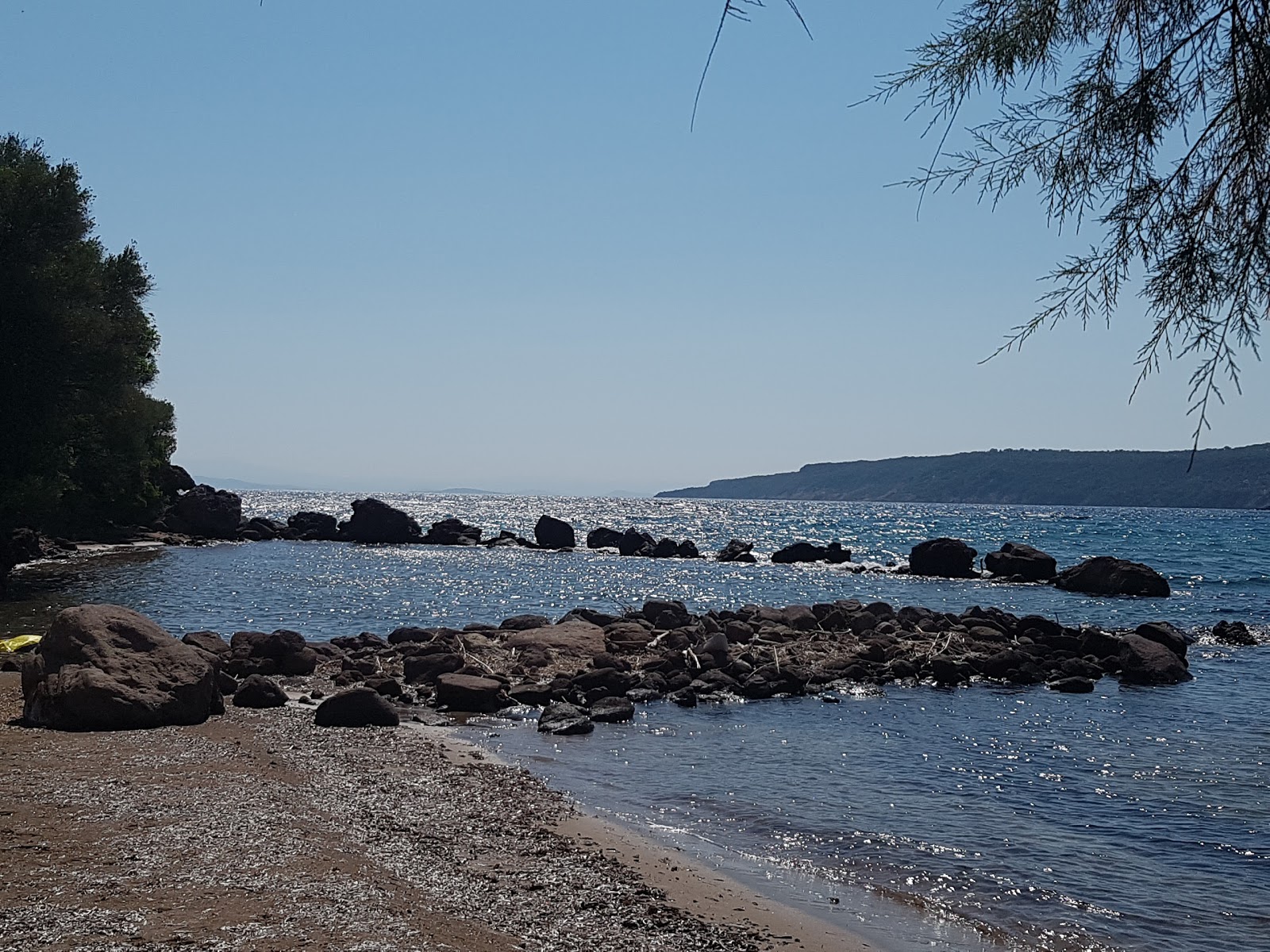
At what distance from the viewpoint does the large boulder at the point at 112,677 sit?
12.0 metres

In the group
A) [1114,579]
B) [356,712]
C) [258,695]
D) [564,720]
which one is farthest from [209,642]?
[1114,579]

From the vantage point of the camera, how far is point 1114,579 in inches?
1645

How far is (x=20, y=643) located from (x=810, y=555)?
1871 inches

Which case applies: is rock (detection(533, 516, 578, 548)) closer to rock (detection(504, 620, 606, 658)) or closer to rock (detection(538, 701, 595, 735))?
rock (detection(504, 620, 606, 658))

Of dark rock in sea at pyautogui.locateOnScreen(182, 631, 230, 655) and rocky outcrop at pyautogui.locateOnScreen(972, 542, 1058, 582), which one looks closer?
dark rock in sea at pyautogui.locateOnScreen(182, 631, 230, 655)

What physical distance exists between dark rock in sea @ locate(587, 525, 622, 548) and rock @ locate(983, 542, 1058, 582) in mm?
28646

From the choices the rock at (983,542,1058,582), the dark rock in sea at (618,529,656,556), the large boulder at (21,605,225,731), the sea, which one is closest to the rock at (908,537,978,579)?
the rock at (983,542,1058,582)

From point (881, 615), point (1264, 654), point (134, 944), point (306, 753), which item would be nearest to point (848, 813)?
point (306, 753)

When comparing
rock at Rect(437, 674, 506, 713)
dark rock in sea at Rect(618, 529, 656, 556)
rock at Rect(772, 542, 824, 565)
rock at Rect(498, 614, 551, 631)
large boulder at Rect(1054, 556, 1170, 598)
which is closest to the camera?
rock at Rect(437, 674, 506, 713)

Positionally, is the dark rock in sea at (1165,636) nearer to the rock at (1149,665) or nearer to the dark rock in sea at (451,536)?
the rock at (1149,665)

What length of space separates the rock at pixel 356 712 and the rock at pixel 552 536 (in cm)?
5634

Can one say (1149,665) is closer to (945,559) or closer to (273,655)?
(273,655)

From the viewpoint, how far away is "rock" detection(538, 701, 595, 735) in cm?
1465

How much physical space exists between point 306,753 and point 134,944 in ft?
20.5
